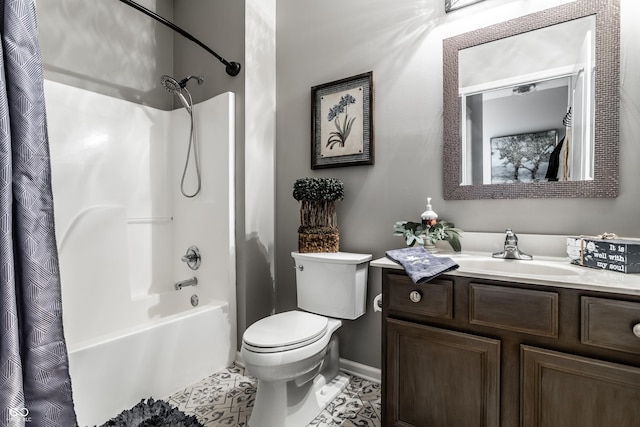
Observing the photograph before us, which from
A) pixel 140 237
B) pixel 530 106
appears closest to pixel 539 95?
pixel 530 106

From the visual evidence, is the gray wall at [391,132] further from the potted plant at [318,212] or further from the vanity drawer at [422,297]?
the vanity drawer at [422,297]

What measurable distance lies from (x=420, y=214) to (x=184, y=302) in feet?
5.66

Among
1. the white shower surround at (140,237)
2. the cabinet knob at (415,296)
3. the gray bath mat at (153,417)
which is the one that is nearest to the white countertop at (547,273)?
the cabinet knob at (415,296)

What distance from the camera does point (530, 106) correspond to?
4.80ft

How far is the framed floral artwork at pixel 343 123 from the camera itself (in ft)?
6.18

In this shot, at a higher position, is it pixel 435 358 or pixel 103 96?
pixel 103 96

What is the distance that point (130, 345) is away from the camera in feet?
5.24

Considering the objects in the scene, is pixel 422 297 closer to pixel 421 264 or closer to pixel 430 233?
pixel 421 264

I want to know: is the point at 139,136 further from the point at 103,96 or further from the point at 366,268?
the point at 366,268

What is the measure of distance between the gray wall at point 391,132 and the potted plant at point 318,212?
0.11 metres

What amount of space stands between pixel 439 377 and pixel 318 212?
A: 1.04 m

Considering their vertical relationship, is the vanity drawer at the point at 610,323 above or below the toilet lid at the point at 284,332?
above

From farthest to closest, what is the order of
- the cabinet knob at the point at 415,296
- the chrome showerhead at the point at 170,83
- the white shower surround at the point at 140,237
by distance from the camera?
the chrome showerhead at the point at 170,83, the white shower surround at the point at 140,237, the cabinet knob at the point at 415,296

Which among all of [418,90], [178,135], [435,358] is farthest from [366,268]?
[178,135]
